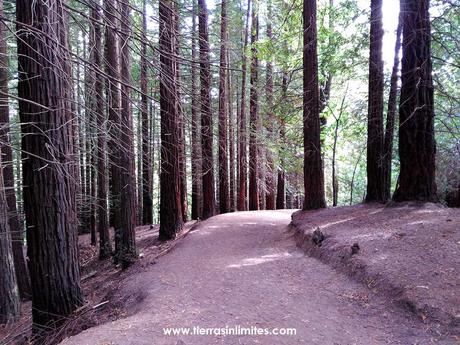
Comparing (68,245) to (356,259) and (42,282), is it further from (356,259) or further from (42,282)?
(356,259)

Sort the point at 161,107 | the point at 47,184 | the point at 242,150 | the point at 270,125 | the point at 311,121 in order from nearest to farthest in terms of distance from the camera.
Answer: the point at 47,184 → the point at 161,107 → the point at 311,121 → the point at 270,125 → the point at 242,150

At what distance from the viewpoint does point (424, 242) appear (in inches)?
207

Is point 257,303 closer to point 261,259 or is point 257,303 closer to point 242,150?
point 261,259

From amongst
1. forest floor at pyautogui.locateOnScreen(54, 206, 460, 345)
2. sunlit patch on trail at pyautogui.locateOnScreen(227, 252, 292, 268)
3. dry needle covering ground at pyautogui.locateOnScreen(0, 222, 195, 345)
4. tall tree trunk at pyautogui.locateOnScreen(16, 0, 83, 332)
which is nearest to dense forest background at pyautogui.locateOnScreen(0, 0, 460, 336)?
tall tree trunk at pyautogui.locateOnScreen(16, 0, 83, 332)

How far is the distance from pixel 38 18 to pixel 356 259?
5447 millimetres

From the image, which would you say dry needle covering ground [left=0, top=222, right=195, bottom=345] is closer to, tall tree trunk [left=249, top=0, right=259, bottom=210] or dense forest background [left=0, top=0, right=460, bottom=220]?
dense forest background [left=0, top=0, right=460, bottom=220]

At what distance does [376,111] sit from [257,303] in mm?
7412

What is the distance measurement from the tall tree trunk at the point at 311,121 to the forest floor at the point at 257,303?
248 cm

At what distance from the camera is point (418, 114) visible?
299 inches

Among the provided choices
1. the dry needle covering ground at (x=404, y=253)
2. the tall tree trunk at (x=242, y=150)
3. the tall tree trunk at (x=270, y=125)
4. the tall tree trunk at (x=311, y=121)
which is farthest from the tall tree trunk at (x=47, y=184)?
the tall tree trunk at (x=242, y=150)

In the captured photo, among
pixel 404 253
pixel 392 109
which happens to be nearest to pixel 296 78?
pixel 392 109

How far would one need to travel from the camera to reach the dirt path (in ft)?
11.6

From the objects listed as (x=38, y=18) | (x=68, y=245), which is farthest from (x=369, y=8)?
(x=68, y=245)

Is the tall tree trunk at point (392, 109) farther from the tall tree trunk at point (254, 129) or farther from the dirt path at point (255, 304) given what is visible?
the tall tree trunk at point (254, 129)
